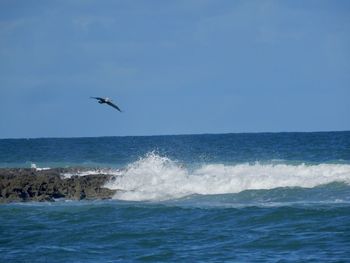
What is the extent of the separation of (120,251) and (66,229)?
2757 millimetres

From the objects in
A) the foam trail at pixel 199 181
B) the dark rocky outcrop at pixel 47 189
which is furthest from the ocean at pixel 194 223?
the dark rocky outcrop at pixel 47 189

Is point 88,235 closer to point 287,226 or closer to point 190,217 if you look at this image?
point 190,217

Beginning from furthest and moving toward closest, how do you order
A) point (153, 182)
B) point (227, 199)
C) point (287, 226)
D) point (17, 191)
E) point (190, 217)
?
1. point (153, 182)
2. point (17, 191)
3. point (227, 199)
4. point (190, 217)
5. point (287, 226)

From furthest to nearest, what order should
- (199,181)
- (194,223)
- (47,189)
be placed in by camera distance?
(199,181)
(47,189)
(194,223)

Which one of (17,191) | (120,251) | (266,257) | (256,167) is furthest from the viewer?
(256,167)

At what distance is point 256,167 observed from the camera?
30.3 metres

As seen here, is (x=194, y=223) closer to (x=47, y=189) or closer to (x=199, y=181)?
(x=47, y=189)

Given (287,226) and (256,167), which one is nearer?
(287,226)

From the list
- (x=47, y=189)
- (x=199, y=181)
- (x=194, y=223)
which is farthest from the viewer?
(x=199, y=181)

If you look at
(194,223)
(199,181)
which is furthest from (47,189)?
(194,223)

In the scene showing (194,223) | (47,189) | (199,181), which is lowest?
(194,223)

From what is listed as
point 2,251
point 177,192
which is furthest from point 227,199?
point 2,251

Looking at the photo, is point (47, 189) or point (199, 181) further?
point (199, 181)

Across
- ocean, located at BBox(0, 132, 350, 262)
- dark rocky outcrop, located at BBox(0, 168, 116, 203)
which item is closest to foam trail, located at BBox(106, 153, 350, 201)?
ocean, located at BBox(0, 132, 350, 262)
